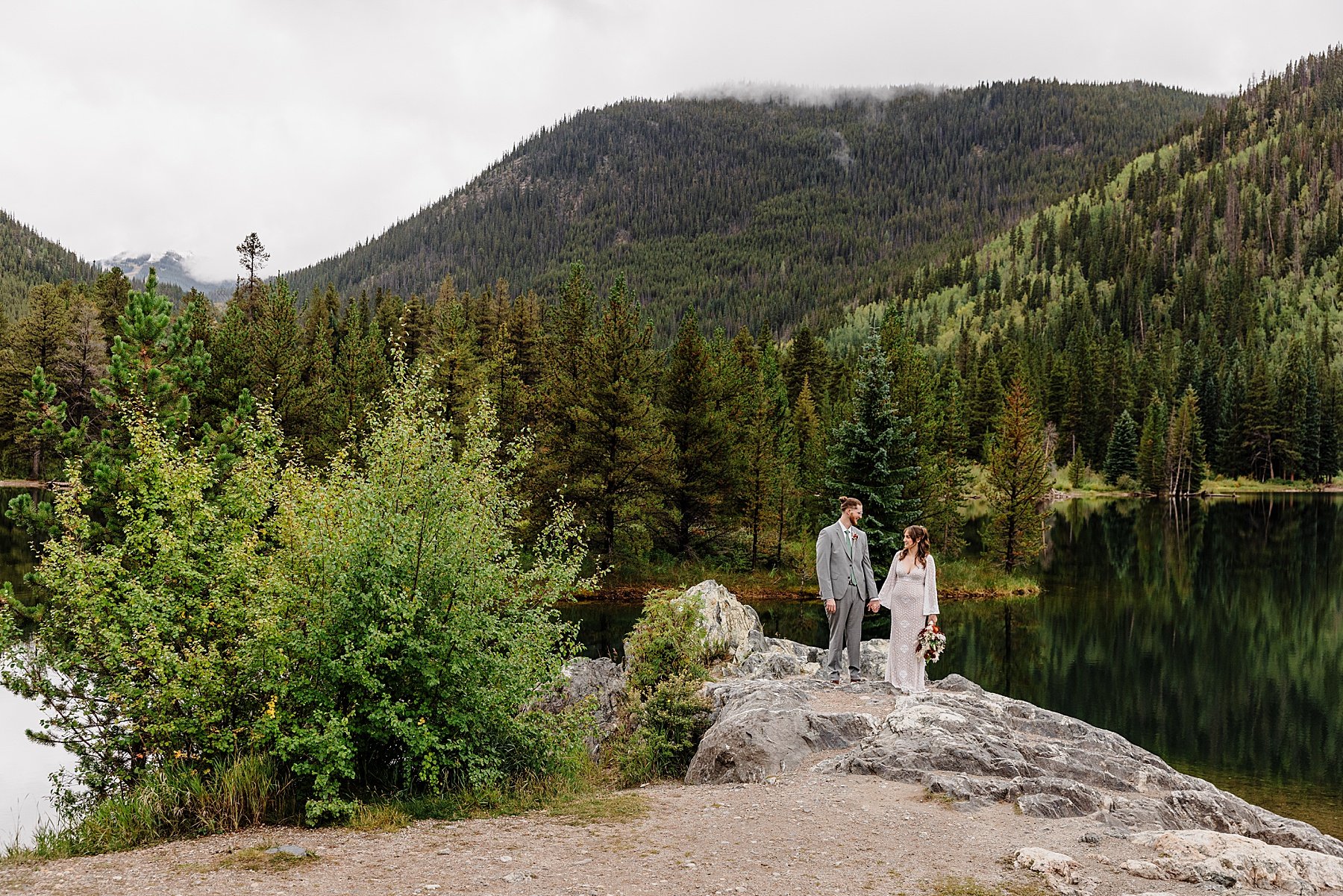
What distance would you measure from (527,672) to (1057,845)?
6.25 m

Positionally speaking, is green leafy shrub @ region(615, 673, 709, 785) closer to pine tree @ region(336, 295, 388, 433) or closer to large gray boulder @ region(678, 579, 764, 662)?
large gray boulder @ region(678, 579, 764, 662)

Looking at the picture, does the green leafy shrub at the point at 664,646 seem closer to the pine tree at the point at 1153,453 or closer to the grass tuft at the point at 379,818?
the grass tuft at the point at 379,818

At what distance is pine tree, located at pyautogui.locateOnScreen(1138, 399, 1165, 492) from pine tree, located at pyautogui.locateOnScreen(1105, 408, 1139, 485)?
72 cm

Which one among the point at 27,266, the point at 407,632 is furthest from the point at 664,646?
the point at 27,266

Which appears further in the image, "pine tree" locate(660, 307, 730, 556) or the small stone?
"pine tree" locate(660, 307, 730, 556)

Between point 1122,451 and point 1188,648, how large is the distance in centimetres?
7324

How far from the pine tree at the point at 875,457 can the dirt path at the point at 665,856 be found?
2338 centimetres

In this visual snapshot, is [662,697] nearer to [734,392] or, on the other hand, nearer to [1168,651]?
[1168,651]

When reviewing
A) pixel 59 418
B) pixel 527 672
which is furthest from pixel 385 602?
pixel 59 418

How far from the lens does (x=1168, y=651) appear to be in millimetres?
29703

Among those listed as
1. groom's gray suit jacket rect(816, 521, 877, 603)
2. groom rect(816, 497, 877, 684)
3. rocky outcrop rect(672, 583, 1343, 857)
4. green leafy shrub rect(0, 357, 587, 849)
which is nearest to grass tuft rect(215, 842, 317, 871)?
green leafy shrub rect(0, 357, 587, 849)

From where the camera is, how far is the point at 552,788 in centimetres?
1079

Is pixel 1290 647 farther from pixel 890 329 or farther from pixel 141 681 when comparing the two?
pixel 141 681

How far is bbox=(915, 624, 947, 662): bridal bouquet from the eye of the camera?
13.0 m
